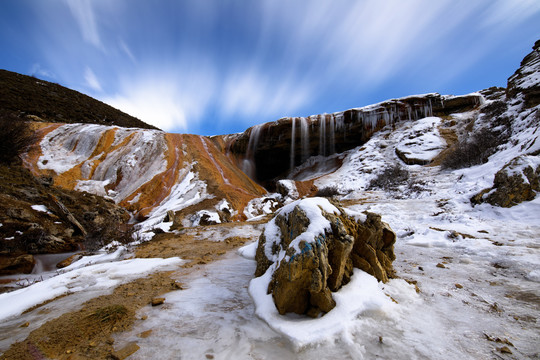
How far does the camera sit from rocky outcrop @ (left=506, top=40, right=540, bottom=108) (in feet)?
41.4

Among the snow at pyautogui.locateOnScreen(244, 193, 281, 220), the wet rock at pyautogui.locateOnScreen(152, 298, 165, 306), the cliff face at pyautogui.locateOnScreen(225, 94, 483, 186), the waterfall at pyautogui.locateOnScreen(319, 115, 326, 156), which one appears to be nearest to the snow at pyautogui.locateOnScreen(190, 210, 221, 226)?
the snow at pyautogui.locateOnScreen(244, 193, 281, 220)

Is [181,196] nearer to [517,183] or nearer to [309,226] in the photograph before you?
[309,226]

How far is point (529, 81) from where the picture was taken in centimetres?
1398

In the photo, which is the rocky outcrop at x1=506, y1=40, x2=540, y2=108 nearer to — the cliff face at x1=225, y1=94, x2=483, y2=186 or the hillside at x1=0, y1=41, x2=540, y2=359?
the hillside at x1=0, y1=41, x2=540, y2=359

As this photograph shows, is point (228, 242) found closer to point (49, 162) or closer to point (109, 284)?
point (109, 284)

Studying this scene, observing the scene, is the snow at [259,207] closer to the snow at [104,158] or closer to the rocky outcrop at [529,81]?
the snow at [104,158]

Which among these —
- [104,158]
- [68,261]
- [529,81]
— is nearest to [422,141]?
[529,81]

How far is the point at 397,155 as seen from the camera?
1909 centimetres

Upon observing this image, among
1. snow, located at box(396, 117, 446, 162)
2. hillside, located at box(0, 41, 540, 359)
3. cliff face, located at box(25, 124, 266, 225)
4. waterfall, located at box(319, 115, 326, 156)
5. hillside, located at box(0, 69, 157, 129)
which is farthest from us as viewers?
waterfall, located at box(319, 115, 326, 156)

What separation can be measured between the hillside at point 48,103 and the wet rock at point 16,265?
74.4 feet

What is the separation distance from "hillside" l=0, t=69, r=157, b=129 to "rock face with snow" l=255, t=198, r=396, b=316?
28.8 m

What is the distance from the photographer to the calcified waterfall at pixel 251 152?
27547 millimetres

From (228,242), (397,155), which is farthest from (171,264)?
(397,155)

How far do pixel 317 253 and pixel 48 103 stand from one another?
3856cm
